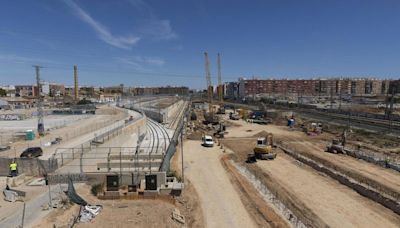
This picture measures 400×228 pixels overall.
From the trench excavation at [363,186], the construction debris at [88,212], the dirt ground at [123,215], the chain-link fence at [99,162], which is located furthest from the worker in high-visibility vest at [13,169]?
the trench excavation at [363,186]

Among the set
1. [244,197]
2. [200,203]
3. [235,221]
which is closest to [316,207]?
[244,197]

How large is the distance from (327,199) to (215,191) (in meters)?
7.67

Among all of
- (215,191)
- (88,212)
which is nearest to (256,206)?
(215,191)

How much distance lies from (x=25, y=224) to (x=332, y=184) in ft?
69.8

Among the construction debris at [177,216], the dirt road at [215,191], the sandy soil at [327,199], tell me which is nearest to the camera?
the construction debris at [177,216]

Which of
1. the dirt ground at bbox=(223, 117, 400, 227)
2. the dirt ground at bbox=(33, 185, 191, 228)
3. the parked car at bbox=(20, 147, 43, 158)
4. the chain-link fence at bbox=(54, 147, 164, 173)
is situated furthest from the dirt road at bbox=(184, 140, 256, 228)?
the parked car at bbox=(20, 147, 43, 158)

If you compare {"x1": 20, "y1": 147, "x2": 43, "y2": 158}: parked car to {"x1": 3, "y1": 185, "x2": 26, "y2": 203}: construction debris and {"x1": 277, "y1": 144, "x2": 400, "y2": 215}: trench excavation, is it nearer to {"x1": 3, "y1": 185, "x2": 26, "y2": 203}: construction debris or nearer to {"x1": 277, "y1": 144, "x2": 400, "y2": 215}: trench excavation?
{"x1": 3, "y1": 185, "x2": 26, "y2": 203}: construction debris

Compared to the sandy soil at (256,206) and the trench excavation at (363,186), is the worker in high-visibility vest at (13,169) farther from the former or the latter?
the trench excavation at (363,186)

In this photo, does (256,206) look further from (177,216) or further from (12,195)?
(12,195)

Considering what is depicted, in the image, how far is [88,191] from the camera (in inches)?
800

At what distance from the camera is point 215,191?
23469mm

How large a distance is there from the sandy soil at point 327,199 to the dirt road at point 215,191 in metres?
4.04

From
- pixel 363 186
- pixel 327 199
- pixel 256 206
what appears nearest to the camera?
pixel 256 206

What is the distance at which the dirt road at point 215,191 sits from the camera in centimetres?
1844
